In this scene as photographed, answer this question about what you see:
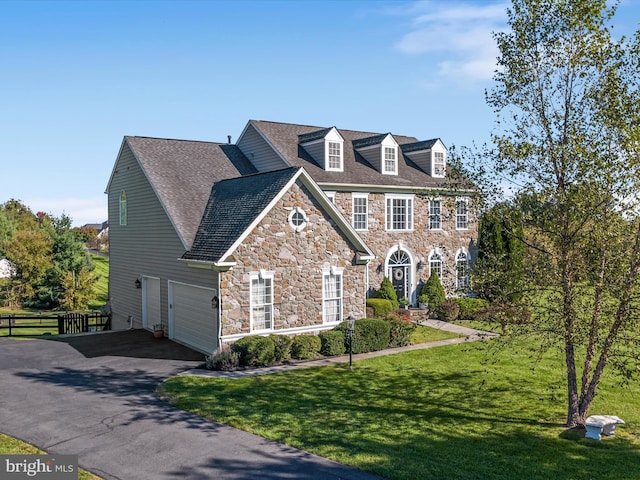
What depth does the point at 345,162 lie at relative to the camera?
30938mm

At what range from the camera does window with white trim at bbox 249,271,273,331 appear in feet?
64.5

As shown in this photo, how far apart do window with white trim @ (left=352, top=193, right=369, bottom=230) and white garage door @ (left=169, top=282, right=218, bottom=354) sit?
10473mm

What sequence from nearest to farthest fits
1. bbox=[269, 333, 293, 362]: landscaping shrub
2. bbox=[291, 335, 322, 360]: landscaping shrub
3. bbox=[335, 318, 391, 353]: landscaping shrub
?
bbox=[269, 333, 293, 362]: landscaping shrub, bbox=[291, 335, 322, 360]: landscaping shrub, bbox=[335, 318, 391, 353]: landscaping shrub

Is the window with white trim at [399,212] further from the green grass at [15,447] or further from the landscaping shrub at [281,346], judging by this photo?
the green grass at [15,447]

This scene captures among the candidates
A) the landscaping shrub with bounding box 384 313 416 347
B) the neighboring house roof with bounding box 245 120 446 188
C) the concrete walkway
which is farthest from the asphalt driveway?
the neighboring house roof with bounding box 245 120 446 188

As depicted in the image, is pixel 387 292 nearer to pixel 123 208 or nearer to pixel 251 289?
pixel 251 289

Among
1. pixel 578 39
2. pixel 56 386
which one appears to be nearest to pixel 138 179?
pixel 56 386

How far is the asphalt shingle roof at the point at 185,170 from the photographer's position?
22.4 meters

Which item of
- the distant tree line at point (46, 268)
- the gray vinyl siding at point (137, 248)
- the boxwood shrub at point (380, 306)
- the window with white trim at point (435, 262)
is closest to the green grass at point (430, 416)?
the gray vinyl siding at point (137, 248)

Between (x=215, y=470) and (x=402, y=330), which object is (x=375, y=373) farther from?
(x=215, y=470)

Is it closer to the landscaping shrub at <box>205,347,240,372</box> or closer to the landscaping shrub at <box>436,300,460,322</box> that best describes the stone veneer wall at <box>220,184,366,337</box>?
the landscaping shrub at <box>205,347,240,372</box>

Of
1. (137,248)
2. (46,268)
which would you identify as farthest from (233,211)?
(46,268)

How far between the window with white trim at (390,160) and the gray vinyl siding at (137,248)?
13055 mm

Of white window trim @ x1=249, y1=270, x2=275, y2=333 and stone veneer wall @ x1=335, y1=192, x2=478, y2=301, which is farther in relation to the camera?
stone veneer wall @ x1=335, y1=192, x2=478, y2=301
